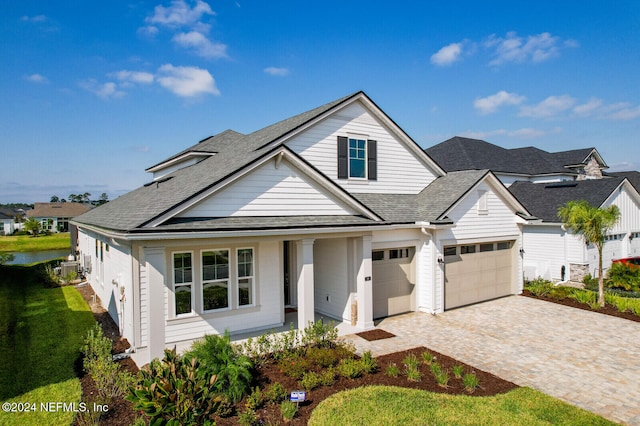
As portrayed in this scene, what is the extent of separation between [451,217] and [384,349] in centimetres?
615

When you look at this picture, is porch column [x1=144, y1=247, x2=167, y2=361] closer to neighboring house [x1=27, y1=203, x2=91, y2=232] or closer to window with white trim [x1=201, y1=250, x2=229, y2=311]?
window with white trim [x1=201, y1=250, x2=229, y2=311]

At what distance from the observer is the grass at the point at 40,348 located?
734 cm

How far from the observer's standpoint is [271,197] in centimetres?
1062

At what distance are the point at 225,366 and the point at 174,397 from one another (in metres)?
1.63

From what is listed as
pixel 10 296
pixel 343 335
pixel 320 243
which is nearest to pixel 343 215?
pixel 320 243

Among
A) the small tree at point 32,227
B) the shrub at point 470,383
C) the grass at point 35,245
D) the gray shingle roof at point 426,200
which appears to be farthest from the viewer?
the small tree at point 32,227

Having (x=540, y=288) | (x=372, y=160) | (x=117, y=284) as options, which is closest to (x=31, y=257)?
(x=117, y=284)

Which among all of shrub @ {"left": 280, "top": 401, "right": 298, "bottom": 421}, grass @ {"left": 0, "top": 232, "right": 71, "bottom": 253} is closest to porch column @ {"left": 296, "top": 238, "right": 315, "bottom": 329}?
shrub @ {"left": 280, "top": 401, "right": 298, "bottom": 421}

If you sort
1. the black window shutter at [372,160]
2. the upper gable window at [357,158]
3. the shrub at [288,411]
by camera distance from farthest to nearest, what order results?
the black window shutter at [372,160] < the upper gable window at [357,158] < the shrub at [288,411]

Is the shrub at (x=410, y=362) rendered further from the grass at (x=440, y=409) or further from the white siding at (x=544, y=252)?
the white siding at (x=544, y=252)

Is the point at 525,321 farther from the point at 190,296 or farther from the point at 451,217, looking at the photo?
the point at 190,296

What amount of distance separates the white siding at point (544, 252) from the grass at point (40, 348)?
19.9 m

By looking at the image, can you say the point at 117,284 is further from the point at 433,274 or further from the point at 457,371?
the point at 433,274

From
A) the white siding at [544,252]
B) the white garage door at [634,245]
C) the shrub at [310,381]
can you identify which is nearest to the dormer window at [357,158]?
the shrub at [310,381]
